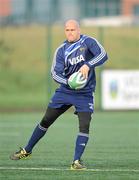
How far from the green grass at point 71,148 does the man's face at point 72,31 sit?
1.81 meters

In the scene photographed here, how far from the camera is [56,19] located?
3619 centimetres

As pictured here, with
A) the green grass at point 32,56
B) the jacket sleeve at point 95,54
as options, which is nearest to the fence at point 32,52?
the green grass at point 32,56

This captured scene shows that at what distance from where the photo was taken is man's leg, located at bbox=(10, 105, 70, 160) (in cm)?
1143

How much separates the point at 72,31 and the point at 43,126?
155 cm

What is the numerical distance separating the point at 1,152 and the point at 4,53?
19.1 m

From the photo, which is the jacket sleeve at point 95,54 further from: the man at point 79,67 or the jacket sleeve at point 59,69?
the jacket sleeve at point 59,69

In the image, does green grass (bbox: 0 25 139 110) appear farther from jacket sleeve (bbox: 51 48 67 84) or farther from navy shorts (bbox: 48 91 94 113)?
jacket sleeve (bbox: 51 48 67 84)

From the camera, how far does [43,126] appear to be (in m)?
11.6

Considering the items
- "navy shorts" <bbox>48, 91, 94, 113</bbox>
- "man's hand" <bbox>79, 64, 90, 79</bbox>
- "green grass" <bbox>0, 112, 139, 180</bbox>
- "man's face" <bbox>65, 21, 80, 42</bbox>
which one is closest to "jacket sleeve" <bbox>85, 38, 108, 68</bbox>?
"man's hand" <bbox>79, 64, 90, 79</bbox>

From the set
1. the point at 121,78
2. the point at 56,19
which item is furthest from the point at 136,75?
the point at 56,19

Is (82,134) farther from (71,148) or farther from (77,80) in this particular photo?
(71,148)

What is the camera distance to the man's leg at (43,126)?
11.4 metres

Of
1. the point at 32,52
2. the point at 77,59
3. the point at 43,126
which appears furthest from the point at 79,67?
the point at 32,52

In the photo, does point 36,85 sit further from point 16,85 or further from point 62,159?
point 62,159
